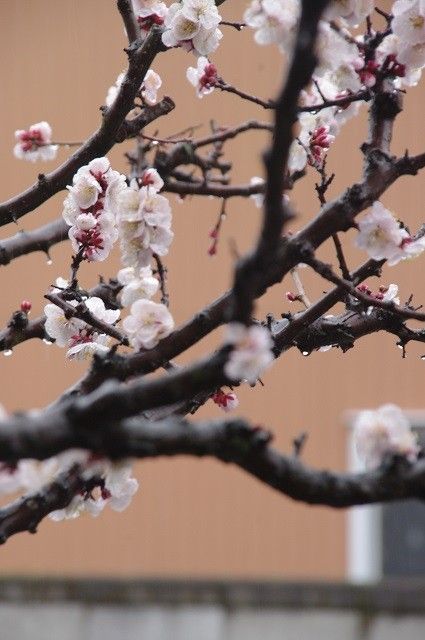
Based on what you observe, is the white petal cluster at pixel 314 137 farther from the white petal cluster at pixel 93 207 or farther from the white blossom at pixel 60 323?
the white blossom at pixel 60 323

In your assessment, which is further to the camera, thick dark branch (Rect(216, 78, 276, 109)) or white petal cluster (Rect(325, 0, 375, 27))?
thick dark branch (Rect(216, 78, 276, 109))

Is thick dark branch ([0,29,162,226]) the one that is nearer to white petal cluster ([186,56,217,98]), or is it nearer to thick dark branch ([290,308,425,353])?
white petal cluster ([186,56,217,98])

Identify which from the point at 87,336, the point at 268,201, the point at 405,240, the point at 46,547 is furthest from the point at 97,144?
the point at 46,547

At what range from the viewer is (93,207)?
2066 mm

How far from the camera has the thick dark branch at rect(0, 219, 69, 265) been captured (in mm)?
2475

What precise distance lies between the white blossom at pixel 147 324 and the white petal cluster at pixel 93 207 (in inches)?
17.3

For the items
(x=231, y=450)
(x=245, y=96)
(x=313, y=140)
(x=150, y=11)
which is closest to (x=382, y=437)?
A: (x=231, y=450)

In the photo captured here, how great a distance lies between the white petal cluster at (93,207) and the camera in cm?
203

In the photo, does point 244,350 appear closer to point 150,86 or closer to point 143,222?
point 143,222

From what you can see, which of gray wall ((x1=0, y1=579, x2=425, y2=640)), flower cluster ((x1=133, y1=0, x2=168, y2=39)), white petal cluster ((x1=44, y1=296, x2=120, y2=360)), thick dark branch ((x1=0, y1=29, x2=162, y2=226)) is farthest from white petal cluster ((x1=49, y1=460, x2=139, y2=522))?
gray wall ((x1=0, y1=579, x2=425, y2=640))

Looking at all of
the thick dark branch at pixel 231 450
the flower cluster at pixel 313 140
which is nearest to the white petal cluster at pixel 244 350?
the thick dark branch at pixel 231 450

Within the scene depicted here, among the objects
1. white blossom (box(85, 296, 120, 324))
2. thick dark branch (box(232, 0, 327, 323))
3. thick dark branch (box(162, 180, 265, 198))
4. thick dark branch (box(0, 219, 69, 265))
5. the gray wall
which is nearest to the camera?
thick dark branch (box(232, 0, 327, 323))

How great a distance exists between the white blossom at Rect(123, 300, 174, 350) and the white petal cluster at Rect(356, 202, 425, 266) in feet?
1.22

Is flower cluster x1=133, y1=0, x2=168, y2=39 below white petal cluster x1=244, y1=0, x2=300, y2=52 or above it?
above
